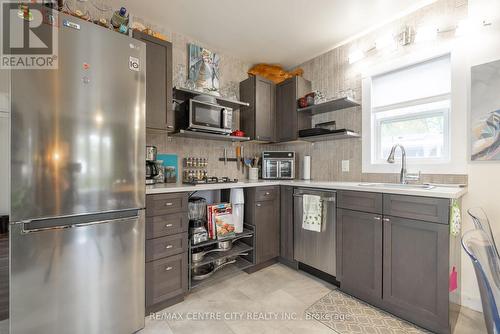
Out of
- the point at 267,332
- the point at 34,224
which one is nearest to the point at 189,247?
the point at 267,332

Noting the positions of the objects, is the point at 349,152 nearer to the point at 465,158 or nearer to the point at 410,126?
the point at 410,126

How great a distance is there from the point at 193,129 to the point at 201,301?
5.33 feet

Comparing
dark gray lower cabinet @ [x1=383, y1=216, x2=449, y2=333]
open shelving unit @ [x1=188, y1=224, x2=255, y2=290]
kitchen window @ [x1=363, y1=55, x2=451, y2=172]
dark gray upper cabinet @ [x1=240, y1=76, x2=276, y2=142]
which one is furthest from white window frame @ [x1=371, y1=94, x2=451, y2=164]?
open shelving unit @ [x1=188, y1=224, x2=255, y2=290]

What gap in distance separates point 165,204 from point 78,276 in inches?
26.7

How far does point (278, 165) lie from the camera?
3.03 m

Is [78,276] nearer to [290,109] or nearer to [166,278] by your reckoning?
[166,278]

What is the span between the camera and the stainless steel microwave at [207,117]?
224cm

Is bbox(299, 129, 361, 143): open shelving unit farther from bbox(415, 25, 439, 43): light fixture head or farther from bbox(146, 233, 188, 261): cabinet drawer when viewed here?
Answer: bbox(146, 233, 188, 261): cabinet drawer

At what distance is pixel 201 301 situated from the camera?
1910 mm

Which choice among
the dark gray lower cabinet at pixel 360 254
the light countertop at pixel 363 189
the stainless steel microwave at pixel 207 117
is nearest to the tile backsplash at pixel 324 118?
the stainless steel microwave at pixel 207 117

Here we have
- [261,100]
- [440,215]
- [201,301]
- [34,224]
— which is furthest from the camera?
[261,100]

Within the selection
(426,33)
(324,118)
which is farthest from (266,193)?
(426,33)

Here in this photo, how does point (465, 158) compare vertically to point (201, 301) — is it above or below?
above

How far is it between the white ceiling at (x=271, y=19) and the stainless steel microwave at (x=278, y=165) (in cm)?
140
